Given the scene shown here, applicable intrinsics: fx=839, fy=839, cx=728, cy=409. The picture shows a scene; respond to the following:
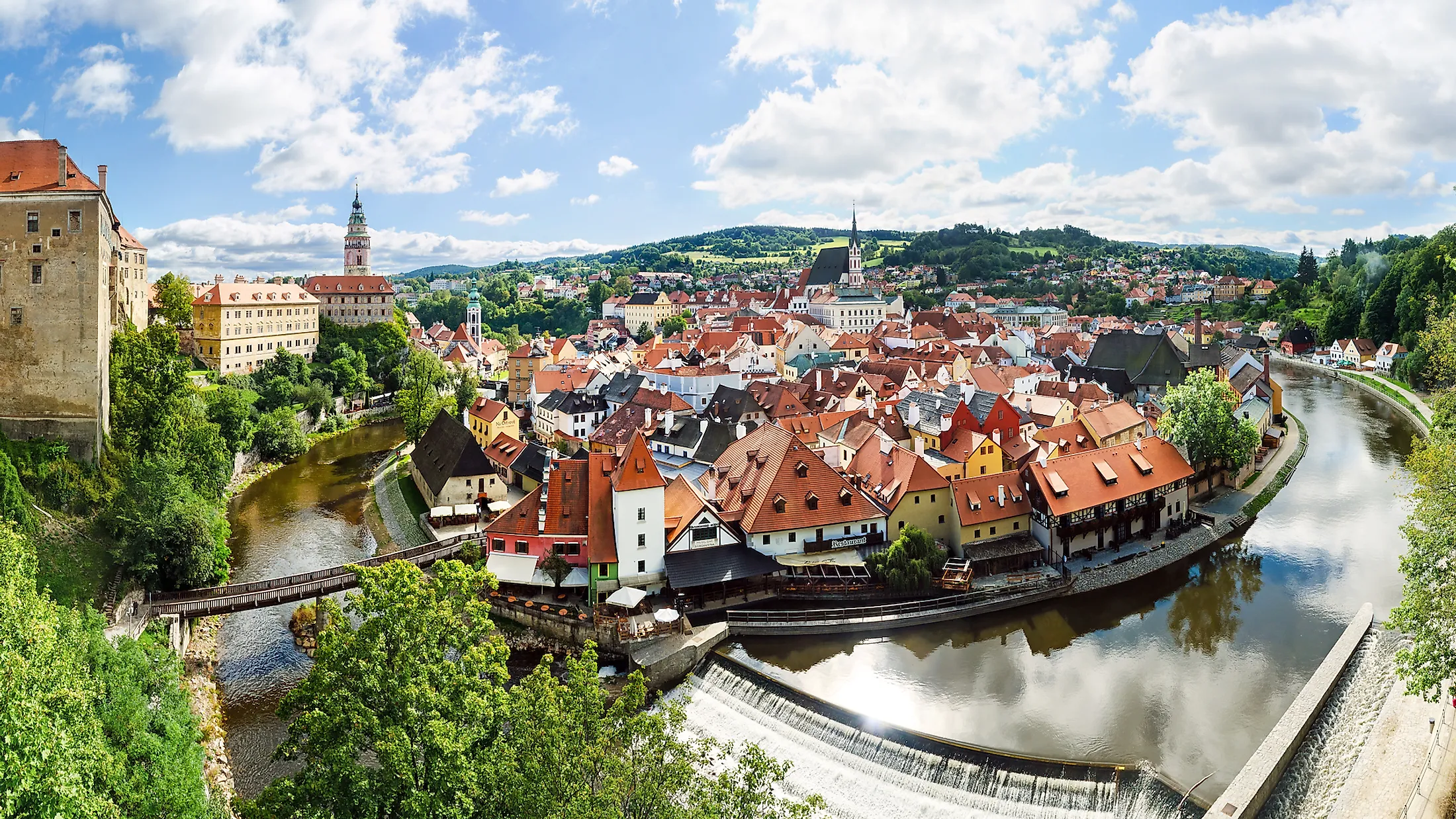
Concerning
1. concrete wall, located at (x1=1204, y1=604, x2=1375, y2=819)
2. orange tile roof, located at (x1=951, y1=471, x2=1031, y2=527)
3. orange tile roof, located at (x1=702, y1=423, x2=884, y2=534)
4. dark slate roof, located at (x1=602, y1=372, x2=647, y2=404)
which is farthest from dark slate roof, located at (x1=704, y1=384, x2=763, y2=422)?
concrete wall, located at (x1=1204, y1=604, x2=1375, y2=819)

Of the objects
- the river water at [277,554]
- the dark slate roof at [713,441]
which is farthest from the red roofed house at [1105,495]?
the river water at [277,554]

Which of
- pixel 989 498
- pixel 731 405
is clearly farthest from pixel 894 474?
pixel 731 405

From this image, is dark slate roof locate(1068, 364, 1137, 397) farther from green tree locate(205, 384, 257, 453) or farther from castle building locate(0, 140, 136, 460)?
castle building locate(0, 140, 136, 460)

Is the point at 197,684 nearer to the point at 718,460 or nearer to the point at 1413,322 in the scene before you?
the point at 718,460

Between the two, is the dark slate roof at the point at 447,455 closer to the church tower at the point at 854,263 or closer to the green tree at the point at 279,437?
the green tree at the point at 279,437

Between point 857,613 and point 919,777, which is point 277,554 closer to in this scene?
point 857,613
